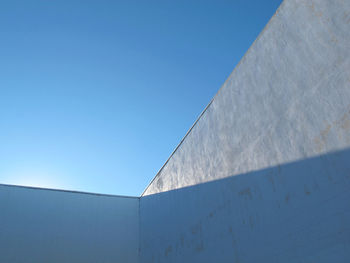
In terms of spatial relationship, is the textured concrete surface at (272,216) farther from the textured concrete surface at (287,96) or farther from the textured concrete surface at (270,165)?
the textured concrete surface at (287,96)

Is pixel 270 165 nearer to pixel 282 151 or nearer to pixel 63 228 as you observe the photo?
pixel 282 151

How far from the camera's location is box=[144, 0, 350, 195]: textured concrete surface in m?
2.78

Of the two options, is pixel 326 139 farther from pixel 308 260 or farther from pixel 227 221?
pixel 227 221

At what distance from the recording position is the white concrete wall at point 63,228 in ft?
22.6

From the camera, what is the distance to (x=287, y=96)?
11.0ft

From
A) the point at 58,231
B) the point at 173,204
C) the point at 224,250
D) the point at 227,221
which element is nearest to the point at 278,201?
the point at 227,221

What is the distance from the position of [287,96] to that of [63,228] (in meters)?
6.40

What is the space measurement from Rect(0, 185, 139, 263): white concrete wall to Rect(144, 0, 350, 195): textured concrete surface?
3938 millimetres

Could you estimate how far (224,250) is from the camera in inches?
168

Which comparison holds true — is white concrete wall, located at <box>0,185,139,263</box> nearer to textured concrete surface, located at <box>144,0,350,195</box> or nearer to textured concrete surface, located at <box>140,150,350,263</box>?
textured concrete surface, located at <box>140,150,350,263</box>

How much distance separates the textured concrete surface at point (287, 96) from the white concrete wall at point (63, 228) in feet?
12.9

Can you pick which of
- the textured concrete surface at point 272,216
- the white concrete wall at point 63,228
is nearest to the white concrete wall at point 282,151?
the textured concrete surface at point 272,216

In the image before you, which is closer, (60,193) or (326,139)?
(326,139)

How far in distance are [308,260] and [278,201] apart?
2.21 ft
